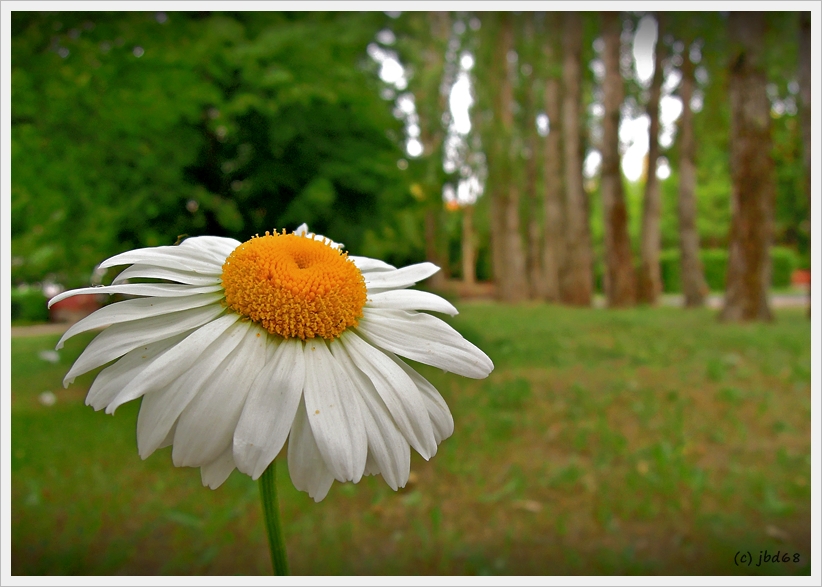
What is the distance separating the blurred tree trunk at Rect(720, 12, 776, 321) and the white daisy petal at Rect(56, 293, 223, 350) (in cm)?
979

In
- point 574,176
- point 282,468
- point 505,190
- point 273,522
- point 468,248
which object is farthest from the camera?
point 468,248

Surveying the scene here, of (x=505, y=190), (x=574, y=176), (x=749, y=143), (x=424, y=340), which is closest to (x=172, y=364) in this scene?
(x=424, y=340)

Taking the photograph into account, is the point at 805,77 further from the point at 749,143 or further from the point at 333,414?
the point at 333,414

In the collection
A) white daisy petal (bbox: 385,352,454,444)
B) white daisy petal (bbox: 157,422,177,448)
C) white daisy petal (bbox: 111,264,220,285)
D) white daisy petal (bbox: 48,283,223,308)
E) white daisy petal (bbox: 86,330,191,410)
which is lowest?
white daisy petal (bbox: 157,422,177,448)

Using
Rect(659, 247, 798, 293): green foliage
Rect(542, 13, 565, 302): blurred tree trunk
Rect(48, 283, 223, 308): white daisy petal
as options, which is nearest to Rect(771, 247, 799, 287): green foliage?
Rect(659, 247, 798, 293): green foliage

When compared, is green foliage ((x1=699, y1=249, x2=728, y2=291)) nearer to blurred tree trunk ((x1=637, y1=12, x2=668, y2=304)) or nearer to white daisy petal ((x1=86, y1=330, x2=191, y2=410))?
blurred tree trunk ((x1=637, y1=12, x2=668, y2=304))

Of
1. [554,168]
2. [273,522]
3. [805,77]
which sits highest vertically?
[805,77]

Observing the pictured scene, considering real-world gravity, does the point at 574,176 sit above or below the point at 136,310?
A: above

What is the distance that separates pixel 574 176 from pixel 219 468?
13.1 m

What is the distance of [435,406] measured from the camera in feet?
1.80

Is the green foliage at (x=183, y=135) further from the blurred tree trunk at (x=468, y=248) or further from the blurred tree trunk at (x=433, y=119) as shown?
the blurred tree trunk at (x=468, y=248)

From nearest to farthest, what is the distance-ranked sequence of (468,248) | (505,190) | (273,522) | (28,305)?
1. (273,522)
2. (505,190)
3. (28,305)
4. (468,248)

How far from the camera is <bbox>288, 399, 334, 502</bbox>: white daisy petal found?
51 centimetres

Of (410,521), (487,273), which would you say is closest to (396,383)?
(410,521)
